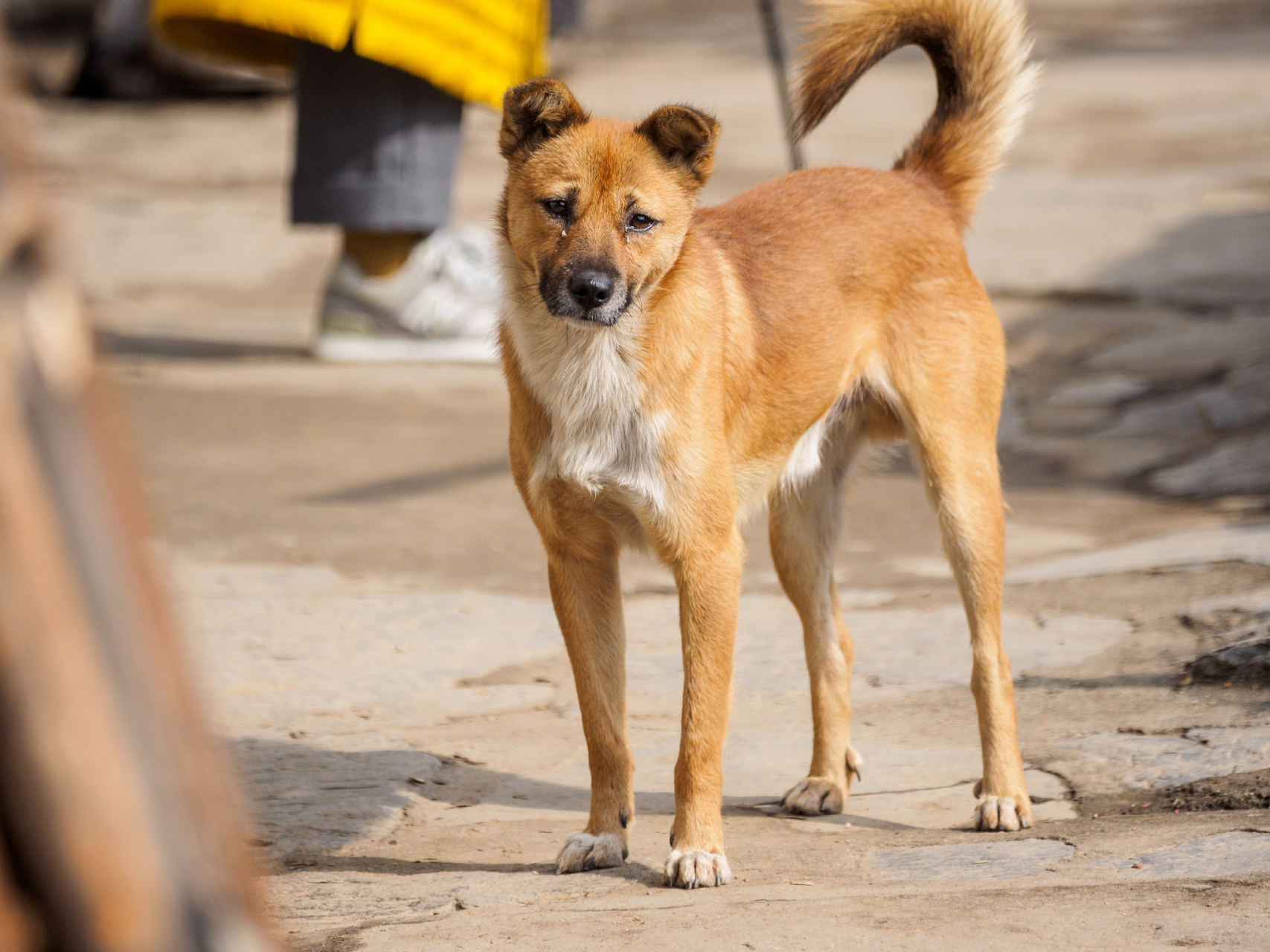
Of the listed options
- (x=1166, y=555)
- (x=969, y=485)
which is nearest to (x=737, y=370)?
(x=969, y=485)

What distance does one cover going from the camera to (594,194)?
109 inches

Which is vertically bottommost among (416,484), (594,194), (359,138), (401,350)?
(401,350)

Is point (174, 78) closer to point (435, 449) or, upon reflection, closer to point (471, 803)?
point (435, 449)

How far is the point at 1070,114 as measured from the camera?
11586mm

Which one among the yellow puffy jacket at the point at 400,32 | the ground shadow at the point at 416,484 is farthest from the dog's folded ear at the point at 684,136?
the yellow puffy jacket at the point at 400,32

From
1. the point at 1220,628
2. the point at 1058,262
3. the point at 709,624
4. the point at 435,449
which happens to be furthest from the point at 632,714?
the point at 1058,262

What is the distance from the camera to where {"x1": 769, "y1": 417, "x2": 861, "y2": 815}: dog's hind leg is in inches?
121

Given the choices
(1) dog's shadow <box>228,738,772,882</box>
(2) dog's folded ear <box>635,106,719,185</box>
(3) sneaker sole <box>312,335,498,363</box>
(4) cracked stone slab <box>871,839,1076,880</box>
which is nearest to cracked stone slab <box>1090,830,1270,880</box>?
(4) cracked stone slab <box>871,839,1076,880</box>

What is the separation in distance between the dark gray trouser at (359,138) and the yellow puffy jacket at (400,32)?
0.56 ft

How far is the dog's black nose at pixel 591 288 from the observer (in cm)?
264

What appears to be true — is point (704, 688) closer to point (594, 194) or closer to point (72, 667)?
point (594, 194)

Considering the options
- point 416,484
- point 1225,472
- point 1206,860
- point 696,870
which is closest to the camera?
point 1206,860

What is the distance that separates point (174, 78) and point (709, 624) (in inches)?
495

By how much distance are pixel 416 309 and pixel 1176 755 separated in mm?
5106
